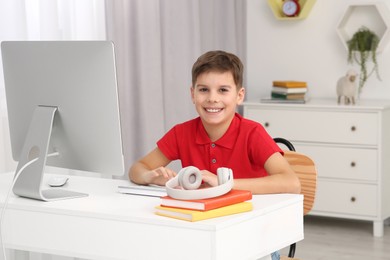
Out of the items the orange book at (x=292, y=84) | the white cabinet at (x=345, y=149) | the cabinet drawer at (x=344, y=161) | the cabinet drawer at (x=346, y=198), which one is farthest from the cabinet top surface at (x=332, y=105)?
the cabinet drawer at (x=346, y=198)

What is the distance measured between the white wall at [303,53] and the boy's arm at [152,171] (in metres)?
2.54

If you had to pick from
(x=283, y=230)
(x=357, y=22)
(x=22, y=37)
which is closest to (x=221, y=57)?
(x=283, y=230)

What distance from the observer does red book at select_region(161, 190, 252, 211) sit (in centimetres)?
187

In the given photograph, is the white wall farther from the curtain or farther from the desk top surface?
the desk top surface

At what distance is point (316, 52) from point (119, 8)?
65.3 inches

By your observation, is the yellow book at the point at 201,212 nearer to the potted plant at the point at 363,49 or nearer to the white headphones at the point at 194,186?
the white headphones at the point at 194,186

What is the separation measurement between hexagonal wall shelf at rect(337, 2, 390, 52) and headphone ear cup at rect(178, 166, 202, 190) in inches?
118

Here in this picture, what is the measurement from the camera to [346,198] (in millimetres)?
4562

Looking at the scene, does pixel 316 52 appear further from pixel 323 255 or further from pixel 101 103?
pixel 101 103

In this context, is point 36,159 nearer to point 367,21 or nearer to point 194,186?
point 194,186

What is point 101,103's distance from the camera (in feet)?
7.04

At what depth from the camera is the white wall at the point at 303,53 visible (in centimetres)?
493

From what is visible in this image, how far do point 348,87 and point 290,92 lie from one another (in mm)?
356

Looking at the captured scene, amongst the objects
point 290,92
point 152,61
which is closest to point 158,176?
point 152,61
